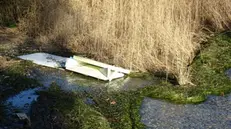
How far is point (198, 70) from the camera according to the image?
541cm

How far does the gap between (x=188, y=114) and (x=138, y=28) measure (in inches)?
69.4

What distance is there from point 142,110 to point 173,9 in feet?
6.75

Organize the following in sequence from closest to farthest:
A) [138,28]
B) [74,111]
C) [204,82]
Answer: [74,111] → [204,82] → [138,28]

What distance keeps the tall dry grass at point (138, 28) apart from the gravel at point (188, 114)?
1.97 feet

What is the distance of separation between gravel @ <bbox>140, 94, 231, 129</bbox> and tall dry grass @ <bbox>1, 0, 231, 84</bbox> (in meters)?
0.60

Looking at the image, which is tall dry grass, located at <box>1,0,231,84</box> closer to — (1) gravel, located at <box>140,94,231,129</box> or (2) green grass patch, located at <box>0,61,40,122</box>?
(1) gravel, located at <box>140,94,231,129</box>

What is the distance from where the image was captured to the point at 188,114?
4258 millimetres

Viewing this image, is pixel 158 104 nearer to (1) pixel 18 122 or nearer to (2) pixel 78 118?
(2) pixel 78 118

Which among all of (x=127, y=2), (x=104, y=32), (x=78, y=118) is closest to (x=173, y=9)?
(x=127, y=2)

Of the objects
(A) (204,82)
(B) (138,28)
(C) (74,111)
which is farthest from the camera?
(B) (138,28)

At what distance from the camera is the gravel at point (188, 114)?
4035 mm

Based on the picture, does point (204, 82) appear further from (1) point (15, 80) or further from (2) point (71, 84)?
(1) point (15, 80)

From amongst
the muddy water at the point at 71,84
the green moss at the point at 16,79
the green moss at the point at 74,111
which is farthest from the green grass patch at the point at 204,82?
the green moss at the point at 16,79

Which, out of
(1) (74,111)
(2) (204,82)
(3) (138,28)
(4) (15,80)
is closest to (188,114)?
(2) (204,82)
